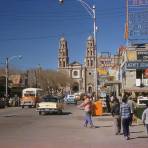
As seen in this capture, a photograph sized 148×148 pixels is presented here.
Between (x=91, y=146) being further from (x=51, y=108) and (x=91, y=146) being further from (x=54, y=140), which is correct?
(x=51, y=108)

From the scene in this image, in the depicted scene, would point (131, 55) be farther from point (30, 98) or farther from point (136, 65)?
point (30, 98)

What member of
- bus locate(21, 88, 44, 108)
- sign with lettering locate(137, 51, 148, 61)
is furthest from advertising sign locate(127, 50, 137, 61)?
bus locate(21, 88, 44, 108)

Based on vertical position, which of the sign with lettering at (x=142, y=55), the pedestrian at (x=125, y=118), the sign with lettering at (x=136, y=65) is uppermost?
the sign with lettering at (x=142, y=55)

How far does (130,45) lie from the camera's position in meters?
58.6

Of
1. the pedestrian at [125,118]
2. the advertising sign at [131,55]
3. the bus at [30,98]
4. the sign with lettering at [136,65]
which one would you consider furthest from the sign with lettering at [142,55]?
the pedestrian at [125,118]

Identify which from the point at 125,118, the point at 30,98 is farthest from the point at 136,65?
the point at 125,118

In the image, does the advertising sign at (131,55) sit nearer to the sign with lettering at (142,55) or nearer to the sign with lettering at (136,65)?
the sign with lettering at (142,55)

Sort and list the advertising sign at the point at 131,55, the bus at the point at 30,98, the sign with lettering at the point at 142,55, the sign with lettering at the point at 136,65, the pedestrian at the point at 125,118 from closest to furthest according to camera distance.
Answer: the pedestrian at the point at 125,118, the sign with lettering at the point at 136,65, the sign with lettering at the point at 142,55, the advertising sign at the point at 131,55, the bus at the point at 30,98

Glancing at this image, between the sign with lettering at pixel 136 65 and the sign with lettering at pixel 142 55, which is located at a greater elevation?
the sign with lettering at pixel 142 55

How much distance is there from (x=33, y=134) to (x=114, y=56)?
96.5 m

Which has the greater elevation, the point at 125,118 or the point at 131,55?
the point at 131,55

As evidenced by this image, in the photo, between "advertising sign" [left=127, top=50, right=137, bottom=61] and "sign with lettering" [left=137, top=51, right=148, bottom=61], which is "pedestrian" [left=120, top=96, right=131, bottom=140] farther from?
"advertising sign" [left=127, top=50, right=137, bottom=61]

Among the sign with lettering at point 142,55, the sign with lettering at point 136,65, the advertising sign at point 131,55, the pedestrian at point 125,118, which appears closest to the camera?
the pedestrian at point 125,118

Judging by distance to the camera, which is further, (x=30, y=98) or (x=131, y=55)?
(x=30, y=98)
